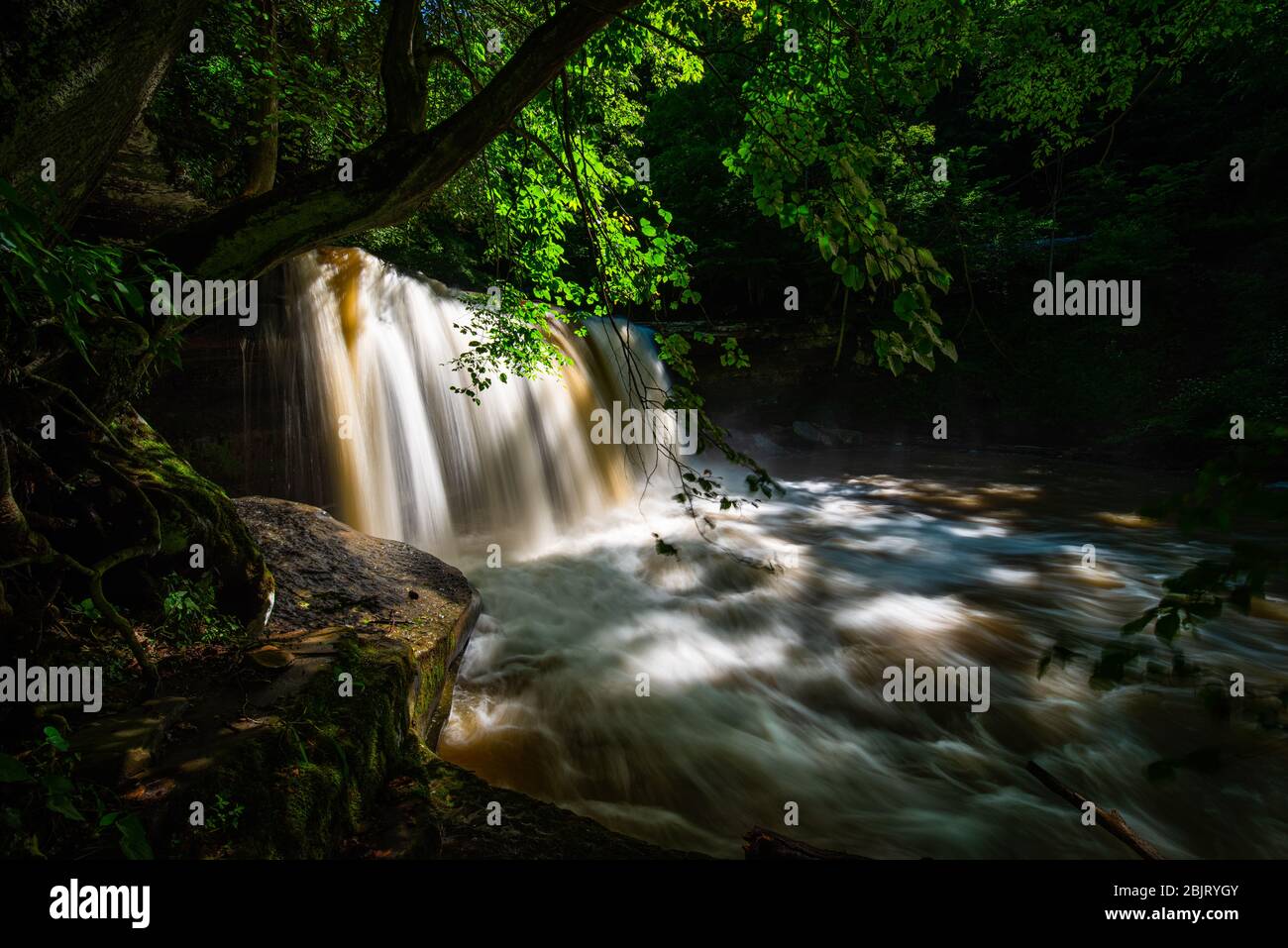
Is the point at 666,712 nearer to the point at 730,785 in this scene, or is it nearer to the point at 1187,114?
the point at 730,785

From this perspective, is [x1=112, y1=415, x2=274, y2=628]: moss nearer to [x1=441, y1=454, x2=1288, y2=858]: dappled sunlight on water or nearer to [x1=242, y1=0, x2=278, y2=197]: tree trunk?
[x1=441, y1=454, x2=1288, y2=858]: dappled sunlight on water

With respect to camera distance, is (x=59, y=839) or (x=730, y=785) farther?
(x=730, y=785)

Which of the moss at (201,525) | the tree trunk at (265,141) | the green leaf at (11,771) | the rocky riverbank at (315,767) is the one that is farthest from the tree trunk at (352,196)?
the tree trunk at (265,141)

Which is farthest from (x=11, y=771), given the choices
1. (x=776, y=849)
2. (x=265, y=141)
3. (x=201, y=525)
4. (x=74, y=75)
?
(x=265, y=141)

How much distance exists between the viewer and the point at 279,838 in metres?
2.12

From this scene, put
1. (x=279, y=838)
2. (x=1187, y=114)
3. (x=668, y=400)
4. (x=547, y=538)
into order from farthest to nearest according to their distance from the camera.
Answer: (x=1187, y=114), (x=547, y=538), (x=668, y=400), (x=279, y=838)

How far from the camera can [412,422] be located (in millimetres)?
8297

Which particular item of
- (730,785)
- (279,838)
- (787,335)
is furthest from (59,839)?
(787,335)

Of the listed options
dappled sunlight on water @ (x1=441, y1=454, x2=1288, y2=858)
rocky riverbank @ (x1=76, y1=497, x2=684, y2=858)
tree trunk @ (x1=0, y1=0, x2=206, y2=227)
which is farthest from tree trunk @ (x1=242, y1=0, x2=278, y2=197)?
rocky riverbank @ (x1=76, y1=497, x2=684, y2=858)

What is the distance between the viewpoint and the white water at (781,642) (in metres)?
3.76

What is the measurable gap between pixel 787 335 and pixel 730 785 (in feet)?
45.4

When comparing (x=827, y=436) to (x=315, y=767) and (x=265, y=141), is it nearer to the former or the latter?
(x=265, y=141)

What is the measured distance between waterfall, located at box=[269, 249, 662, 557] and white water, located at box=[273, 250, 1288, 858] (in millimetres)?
43

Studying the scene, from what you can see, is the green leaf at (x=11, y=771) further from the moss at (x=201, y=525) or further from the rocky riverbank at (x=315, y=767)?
the moss at (x=201, y=525)
